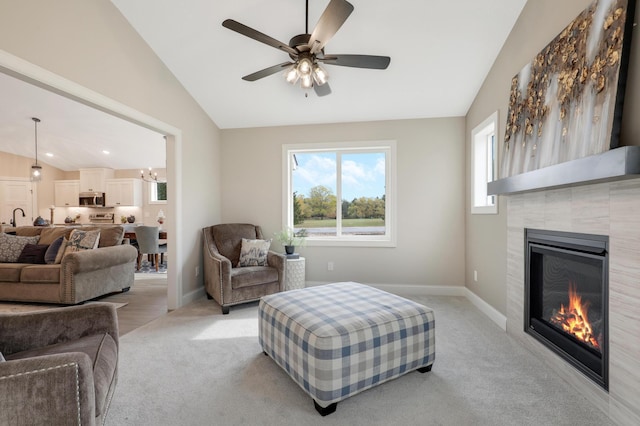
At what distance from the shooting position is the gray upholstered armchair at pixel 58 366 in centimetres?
101

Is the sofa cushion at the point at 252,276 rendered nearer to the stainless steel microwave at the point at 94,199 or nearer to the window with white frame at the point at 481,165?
the window with white frame at the point at 481,165

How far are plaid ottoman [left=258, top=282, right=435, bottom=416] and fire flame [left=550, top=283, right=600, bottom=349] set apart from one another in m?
0.95

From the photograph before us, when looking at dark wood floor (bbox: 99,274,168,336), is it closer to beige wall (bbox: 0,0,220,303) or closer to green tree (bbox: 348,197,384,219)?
beige wall (bbox: 0,0,220,303)

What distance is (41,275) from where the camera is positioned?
12.1ft

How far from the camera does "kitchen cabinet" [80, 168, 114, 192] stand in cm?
832

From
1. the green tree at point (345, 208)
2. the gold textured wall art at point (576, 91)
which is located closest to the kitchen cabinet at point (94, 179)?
the green tree at point (345, 208)

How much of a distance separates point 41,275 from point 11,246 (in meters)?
0.89

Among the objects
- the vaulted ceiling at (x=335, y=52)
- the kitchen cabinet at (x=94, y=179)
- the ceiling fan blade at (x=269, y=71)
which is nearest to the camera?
the ceiling fan blade at (x=269, y=71)

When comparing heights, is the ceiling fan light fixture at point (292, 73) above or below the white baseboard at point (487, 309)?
above

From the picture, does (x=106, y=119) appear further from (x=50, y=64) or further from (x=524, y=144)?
(x=524, y=144)

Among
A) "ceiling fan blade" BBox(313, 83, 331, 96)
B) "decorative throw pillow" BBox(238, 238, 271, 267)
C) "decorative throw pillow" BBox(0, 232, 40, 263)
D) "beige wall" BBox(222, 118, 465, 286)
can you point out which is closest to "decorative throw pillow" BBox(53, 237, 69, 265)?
"decorative throw pillow" BBox(0, 232, 40, 263)

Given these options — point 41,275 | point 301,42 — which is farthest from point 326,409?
point 41,275

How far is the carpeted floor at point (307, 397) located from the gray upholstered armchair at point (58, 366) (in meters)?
0.48

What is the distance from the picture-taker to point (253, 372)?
84.7 inches
